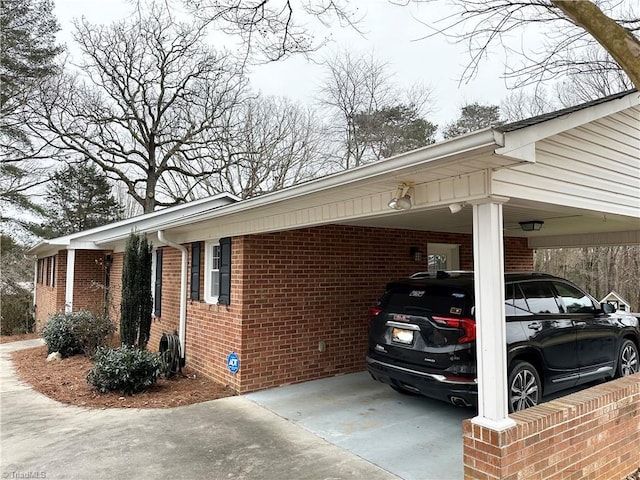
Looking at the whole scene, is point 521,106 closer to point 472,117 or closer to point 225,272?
point 472,117

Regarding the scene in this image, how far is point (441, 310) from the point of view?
15.2 ft

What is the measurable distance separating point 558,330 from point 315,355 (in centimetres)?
355

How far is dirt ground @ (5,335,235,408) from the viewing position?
6164 mm

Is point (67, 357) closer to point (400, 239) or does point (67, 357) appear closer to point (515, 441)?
point (400, 239)

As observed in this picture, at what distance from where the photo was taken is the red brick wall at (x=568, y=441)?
3.12 meters

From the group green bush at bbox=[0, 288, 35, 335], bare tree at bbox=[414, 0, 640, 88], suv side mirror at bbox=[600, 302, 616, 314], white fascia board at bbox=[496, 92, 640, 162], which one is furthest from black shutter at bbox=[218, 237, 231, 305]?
green bush at bbox=[0, 288, 35, 335]

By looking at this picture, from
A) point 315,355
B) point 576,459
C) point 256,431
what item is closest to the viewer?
point 576,459

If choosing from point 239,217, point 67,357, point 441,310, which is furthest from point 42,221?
point 441,310

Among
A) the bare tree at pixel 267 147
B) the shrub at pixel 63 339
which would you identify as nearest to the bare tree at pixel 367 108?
the bare tree at pixel 267 147

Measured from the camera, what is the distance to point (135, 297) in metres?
8.00

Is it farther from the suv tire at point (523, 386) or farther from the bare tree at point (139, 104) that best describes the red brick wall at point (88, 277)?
the suv tire at point (523, 386)

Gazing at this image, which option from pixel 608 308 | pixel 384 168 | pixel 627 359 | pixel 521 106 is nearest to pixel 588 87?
pixel 521 106

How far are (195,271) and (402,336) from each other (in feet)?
14.7

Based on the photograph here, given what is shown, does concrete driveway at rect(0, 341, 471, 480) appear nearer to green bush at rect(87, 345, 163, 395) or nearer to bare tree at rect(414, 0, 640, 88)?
green bush at rect(87, 345, 163, 395)
